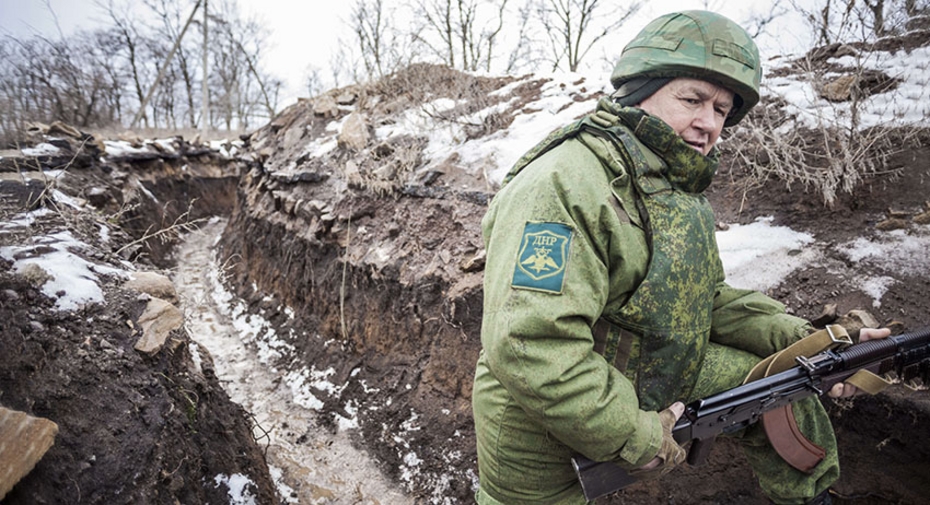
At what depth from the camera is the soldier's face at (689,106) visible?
1.55 meters

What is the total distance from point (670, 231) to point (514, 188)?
1.71 feet

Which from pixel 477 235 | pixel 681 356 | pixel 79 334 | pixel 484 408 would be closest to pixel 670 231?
pixel 681 356

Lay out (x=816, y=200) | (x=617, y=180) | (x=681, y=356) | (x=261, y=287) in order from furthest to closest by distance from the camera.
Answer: (x=261, y=287) → (x=816, y=200) → (x=681, y=356) → (x=617, y=180)

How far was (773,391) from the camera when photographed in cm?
169

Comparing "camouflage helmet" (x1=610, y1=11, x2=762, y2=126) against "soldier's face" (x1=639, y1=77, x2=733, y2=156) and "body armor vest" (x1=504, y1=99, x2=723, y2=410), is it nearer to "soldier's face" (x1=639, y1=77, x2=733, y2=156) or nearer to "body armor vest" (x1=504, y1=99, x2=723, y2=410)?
"soldier's face" (x1=639, y1=77, x2=733, y2=156)

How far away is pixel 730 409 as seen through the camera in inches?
63.9

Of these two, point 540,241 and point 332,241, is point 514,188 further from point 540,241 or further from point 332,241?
point 332,241

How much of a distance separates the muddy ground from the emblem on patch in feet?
6.55

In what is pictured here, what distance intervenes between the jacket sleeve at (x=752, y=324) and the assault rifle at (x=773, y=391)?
14 cm

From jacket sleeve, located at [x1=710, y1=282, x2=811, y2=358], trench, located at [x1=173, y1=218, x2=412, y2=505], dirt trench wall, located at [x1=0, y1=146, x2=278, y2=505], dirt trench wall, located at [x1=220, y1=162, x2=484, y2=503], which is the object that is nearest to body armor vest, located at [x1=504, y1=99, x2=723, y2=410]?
jacket sleeve, located at [x1=710, y1=282, x2=811, y2=358]

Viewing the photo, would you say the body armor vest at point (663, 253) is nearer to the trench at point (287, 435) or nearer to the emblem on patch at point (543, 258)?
the emblem on patch at point (543, 258)

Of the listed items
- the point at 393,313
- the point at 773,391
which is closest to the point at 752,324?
the point at 773,391

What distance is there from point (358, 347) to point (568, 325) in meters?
3.53

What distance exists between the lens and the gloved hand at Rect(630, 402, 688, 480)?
140 centimetres
